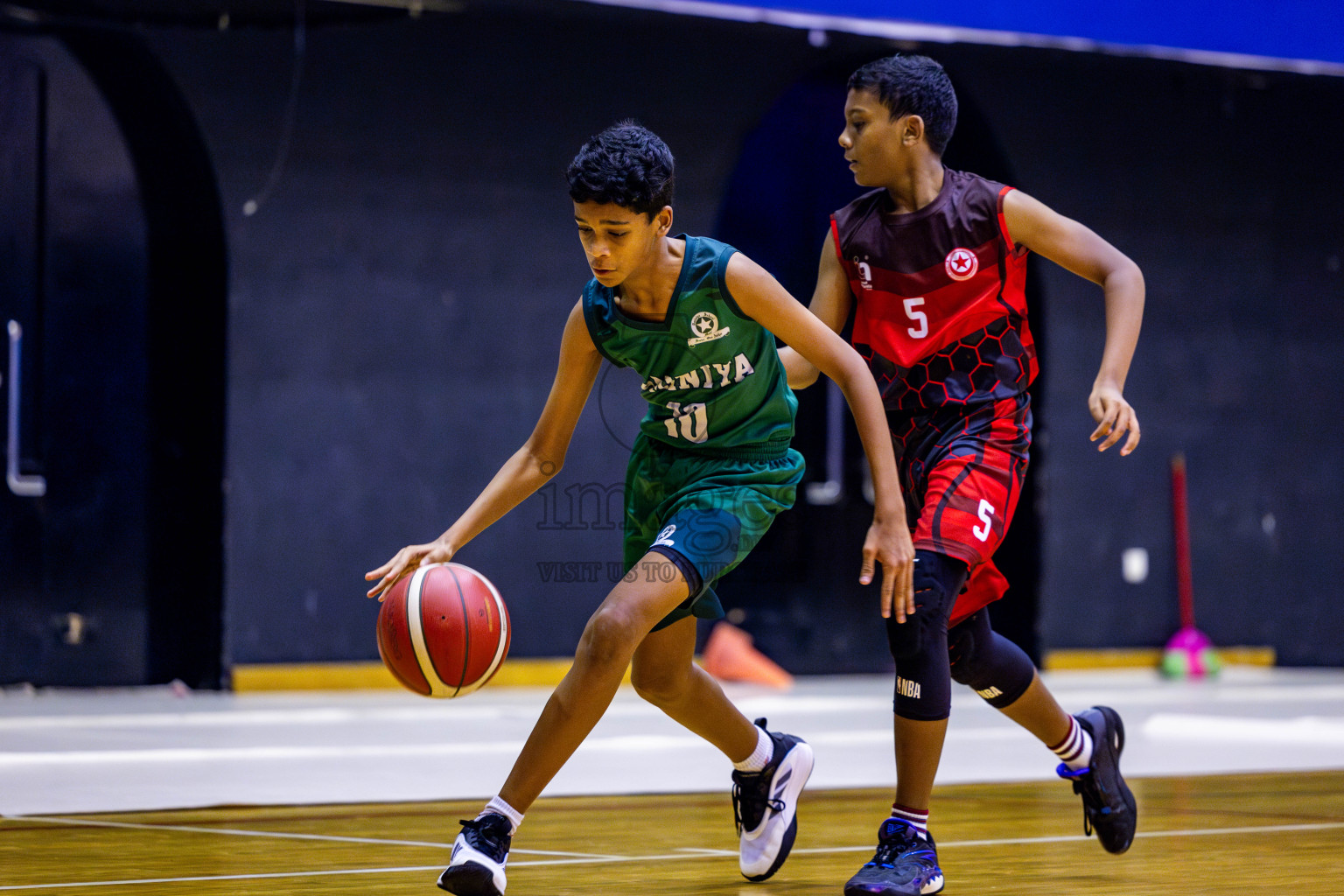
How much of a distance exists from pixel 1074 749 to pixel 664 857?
0.93 metres

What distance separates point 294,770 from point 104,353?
12.4ft

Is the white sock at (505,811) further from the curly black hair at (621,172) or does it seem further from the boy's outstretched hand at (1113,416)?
the boy's outstretched hand at (1113,416)

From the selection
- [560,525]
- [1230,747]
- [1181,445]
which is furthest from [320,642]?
[1181,445]

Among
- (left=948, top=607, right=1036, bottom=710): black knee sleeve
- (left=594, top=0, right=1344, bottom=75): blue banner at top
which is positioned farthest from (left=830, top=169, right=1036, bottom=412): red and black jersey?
(left=594, top=0, right=1344, bottom=75): blue banner at top

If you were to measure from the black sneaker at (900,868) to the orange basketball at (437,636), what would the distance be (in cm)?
88

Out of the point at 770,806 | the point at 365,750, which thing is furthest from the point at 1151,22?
the point at 770,806

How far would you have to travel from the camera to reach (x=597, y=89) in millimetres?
9234

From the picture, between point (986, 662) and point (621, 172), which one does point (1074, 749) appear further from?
point (621, 172)

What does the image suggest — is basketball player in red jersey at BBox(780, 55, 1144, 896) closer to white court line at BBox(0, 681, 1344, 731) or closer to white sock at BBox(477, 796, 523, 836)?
white sock at BBox(477, 796, 523, 836)

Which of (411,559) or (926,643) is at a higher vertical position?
(411,559)

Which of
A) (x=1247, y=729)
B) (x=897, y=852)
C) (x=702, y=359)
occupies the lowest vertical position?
(x=1247, y=729)

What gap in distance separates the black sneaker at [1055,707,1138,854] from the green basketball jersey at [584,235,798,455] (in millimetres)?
1010

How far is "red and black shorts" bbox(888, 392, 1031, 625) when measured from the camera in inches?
128

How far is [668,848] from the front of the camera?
3680mm
